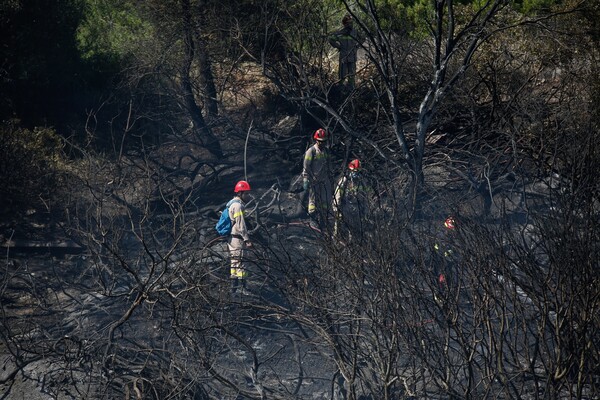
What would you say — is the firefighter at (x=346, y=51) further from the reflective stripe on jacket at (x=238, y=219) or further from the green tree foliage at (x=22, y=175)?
the green tree foliage at (x=22, y=175)

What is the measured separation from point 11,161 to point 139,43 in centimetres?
390

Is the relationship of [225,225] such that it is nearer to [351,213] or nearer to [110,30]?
[351,213]

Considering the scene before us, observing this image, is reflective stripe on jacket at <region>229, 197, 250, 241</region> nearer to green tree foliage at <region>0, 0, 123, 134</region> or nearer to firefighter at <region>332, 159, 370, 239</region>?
firefighter at <region>332, 159, 370, 239</region>

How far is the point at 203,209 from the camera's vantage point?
41.2 feet

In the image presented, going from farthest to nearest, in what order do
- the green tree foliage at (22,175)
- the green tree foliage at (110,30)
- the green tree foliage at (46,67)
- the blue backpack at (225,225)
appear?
the green tree foliage at (110,30)
the green tree foliage at (46,67)
the green tree foliage at (22,175)
the blue backpack at (225,225)

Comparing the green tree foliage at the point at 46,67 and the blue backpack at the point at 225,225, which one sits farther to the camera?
the green tree foliage at the point at 46,67

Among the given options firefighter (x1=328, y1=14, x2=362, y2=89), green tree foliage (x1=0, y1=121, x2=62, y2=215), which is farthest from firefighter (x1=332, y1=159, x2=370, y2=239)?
green tree foliage (x1=0, y1=121, x2=62, y2=215)

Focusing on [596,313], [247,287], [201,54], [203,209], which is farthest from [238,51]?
[596,313]

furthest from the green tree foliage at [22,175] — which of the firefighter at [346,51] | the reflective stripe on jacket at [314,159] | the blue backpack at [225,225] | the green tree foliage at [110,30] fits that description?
the firefighter at [346,51]

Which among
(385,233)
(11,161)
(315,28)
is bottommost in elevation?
(11,161)

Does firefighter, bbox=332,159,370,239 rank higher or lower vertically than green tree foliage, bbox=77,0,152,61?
lower

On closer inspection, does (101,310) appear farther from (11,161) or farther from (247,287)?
(11,161)

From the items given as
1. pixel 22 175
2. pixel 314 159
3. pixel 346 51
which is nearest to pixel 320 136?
pixel 314 159

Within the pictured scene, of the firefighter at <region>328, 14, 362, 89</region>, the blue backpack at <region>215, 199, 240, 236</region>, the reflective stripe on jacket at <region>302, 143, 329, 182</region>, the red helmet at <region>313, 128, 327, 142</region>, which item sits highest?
the firefighter at <region>328, 14, 362, 89</region>
